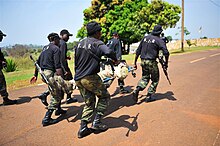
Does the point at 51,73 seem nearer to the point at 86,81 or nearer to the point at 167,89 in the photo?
the point at 86,81

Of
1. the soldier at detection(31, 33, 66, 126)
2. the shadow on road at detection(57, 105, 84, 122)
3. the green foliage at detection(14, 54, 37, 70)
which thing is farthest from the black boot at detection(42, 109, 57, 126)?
the green foliage at detection(14, 54, 37, 70)

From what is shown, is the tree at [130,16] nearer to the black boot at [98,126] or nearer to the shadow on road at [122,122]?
the shadow on road at [122,122]

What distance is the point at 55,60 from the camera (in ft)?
14.7

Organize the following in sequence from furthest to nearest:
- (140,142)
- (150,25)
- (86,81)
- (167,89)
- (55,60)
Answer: (150,25) → (167,89) → (55,60) → (86,81) → (140,142)

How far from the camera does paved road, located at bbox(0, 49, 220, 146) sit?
12.0 ft

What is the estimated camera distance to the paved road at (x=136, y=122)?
367 centimetres

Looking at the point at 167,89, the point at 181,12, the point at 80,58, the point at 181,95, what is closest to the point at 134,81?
the point at 167,89

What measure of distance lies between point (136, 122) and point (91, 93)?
1171mm

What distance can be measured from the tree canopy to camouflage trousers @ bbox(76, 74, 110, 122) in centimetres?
1854

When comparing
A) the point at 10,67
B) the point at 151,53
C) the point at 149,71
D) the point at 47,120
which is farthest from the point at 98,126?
the point at 10,67

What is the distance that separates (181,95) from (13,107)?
4.81 meters

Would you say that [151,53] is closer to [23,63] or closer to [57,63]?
[57,63]

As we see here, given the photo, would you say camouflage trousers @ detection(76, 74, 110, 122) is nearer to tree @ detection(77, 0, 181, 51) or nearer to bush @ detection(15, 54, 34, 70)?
bush @ detection(15, 54, 34, 70)

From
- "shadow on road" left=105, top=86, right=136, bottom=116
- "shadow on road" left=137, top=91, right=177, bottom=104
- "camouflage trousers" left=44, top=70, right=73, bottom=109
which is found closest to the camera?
"camouflage trousers" left=44, top=70, right=73, bottom=109
